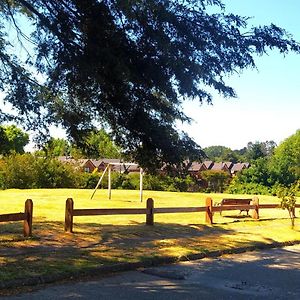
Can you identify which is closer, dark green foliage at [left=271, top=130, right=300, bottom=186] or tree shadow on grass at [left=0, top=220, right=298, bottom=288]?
tree shadow on grass at [left=0, top=220, right=298, bottom=288]

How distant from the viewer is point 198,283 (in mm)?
9141

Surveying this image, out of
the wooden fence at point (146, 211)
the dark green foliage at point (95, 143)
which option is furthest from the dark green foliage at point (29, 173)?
the dark green foliage at point (95, 143)

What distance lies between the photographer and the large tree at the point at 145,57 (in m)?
8.78

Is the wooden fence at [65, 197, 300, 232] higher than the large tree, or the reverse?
the large tree

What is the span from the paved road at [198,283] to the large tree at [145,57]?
2314 millimetres

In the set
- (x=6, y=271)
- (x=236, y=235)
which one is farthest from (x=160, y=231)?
(x=6, y=271)

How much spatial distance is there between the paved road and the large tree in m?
2.31

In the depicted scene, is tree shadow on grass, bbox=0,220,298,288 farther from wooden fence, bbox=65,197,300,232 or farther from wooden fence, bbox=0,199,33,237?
wooden fence, bbox=65,197,300,232

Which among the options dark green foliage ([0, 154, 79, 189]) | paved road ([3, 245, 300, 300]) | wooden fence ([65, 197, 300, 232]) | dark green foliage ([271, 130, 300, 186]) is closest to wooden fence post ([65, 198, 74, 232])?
wooden fence ([65, 197, 300, 232])

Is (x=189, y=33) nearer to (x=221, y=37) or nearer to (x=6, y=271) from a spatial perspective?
(x=221, y=37)

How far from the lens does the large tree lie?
878cm

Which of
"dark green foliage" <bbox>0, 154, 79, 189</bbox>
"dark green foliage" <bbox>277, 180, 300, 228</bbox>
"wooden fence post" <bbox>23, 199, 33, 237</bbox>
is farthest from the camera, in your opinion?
"dark green foliage" <bbox>0, 154, 79, 189</bbox>

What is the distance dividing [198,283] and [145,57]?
13.7 feet

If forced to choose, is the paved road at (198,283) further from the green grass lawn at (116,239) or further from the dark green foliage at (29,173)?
the dark green foliage at (29,173)
